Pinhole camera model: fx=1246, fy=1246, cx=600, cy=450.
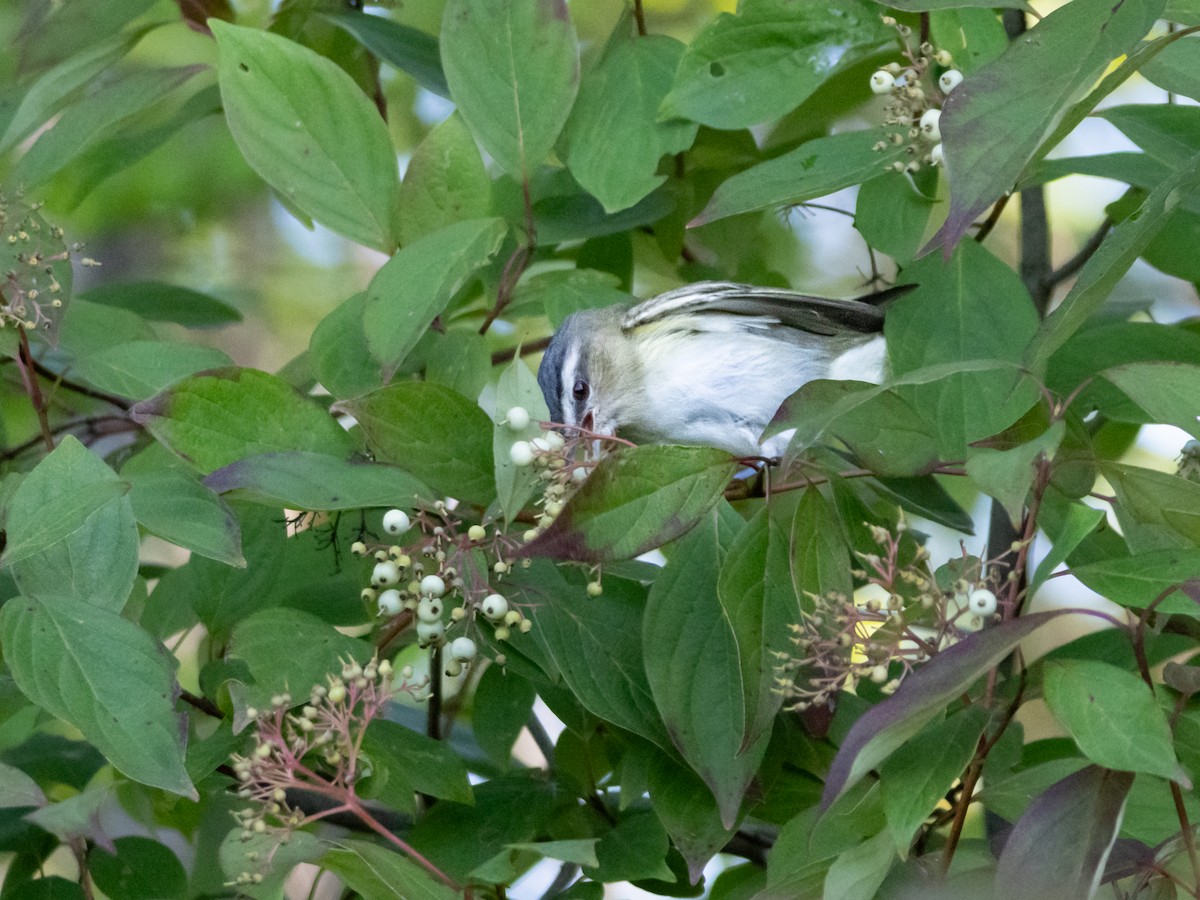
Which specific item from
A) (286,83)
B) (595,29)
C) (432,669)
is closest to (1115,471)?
(432,669)

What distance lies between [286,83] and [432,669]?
2.82 feet

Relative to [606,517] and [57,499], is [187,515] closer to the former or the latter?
[57,499]

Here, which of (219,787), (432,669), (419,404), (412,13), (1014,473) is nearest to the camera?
(1014,473)

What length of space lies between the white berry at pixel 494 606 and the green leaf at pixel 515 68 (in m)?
0.72

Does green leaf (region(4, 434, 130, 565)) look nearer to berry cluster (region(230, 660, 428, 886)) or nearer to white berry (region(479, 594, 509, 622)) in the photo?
berry cluster (region(230, 660, 428, 886))

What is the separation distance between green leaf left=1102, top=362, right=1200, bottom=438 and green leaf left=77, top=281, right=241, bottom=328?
1.76m

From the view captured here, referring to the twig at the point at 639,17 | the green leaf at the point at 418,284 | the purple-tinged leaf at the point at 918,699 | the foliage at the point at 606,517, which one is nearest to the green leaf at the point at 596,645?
the foliage at the point at 606,517

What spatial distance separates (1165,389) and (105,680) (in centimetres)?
108

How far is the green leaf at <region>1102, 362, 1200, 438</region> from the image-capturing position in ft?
3.73

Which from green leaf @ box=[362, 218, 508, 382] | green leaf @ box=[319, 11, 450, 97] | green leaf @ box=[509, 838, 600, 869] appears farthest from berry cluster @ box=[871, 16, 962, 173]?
green leaf @ box=[509, 838, 600, 869]

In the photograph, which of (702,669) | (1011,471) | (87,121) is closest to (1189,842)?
(1011,471)

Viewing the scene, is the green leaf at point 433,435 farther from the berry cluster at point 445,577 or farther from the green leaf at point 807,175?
the green leaf at point 807,175

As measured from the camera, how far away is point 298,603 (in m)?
1.80

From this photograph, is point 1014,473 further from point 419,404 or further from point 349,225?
point 349,225
